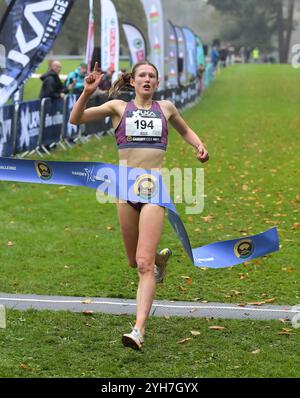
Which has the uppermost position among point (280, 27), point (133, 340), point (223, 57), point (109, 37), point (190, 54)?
point (109, 37)

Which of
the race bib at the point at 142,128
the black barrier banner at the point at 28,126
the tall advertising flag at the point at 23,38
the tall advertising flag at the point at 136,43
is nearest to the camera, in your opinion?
the race bib at the point at 142,128

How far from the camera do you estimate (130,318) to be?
6.74 m

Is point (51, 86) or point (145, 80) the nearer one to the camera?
point (145, 80)

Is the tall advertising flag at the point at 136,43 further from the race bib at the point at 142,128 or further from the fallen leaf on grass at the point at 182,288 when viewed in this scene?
the race bib at the point at 142,128

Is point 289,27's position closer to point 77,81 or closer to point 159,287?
point 77,81

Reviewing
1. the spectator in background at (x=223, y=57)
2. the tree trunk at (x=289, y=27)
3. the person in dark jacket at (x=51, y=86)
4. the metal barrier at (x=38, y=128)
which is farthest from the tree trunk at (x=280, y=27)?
the person in dark jacket at (x=51, y=86)

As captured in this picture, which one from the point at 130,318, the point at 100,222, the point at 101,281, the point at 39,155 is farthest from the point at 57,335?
the point at 39,155

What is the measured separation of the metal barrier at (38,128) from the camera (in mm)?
15414

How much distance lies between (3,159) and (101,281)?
2.04 m

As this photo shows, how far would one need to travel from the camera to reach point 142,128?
237 inches

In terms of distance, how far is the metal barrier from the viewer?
50.6ft

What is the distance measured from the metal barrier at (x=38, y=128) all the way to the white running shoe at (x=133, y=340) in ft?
29.2

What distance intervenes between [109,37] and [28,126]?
6.87 m

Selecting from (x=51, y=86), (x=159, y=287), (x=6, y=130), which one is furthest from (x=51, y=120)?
(x=159, y=287)
